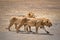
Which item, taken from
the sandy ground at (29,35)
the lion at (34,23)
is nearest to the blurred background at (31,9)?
the sandy ground at (29,35)

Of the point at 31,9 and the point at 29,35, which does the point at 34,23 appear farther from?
the point at 31,9

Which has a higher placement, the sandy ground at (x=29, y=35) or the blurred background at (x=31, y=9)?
the blurred background at (x=31, y=9)

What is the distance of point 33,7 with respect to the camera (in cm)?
224

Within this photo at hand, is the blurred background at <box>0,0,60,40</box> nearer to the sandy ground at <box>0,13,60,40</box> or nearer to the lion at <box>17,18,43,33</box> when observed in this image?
the sandy ground at <box>0,13,60,40</box>

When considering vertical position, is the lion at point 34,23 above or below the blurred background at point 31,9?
below

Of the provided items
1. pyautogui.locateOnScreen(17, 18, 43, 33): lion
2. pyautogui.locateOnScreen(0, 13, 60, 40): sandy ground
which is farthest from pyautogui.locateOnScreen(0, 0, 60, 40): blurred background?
pyautogui.locateOnScreen(17, 18, 43, 33): lion

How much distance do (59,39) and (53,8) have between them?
80cm

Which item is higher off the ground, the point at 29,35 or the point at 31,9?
the point at 31,9

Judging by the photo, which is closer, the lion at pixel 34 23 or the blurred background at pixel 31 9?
the lion at pixel 34 23

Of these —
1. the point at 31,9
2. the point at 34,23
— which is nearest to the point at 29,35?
the point at 34,23

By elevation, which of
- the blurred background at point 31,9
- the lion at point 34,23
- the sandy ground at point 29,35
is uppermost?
the blurred background at point 31,9

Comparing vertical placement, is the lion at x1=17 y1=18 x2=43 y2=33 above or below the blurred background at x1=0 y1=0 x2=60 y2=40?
below

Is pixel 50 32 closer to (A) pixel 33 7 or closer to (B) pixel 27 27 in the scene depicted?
(B) pixel 27 27

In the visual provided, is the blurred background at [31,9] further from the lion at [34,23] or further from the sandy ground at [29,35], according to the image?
the lion at [34,23]
